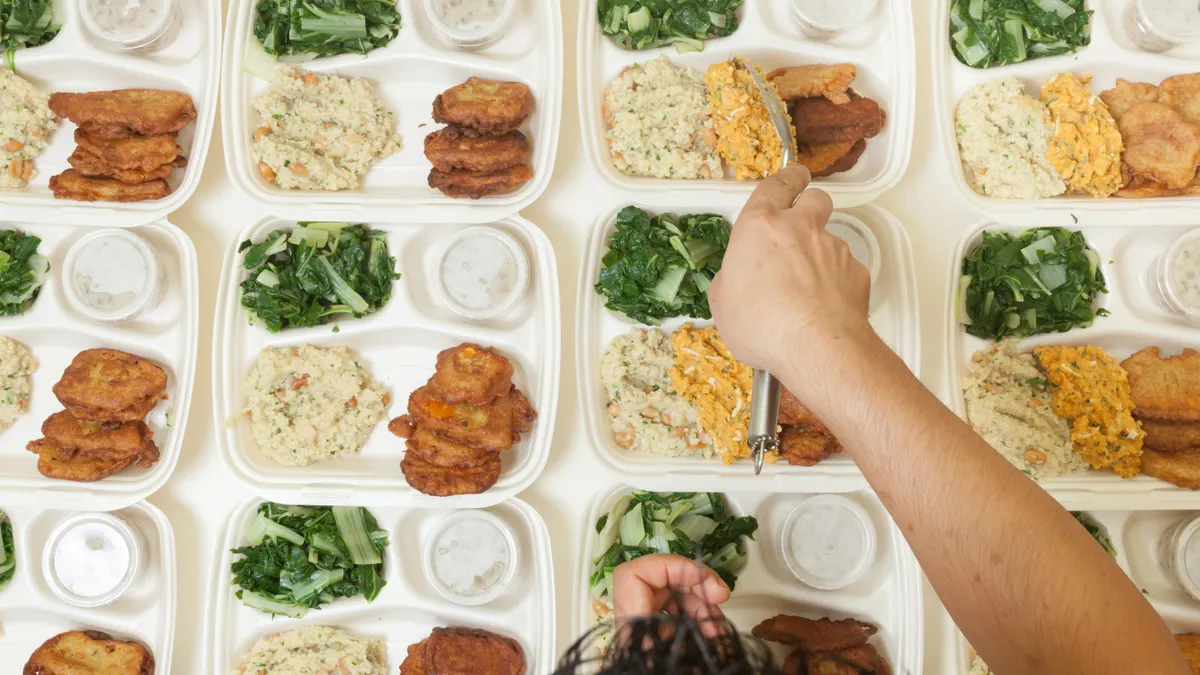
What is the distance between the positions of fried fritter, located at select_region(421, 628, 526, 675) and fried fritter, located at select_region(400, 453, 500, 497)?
65cm

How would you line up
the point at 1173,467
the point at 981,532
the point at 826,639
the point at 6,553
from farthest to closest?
the point at 6,553, the point at 1173,467, the point at 826,639, the point at 981,532

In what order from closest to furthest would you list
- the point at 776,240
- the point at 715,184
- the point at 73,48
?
the point at 776,240, the point at 715,184, the point at 73,48

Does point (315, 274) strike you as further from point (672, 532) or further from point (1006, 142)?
point (1006, 142)

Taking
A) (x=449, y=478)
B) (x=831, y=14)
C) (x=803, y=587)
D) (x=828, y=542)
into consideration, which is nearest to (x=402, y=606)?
(x=449, y=478)

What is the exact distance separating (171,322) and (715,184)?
8.26ft

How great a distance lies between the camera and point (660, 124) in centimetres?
314

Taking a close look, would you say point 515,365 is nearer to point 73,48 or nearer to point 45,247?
point 45,247

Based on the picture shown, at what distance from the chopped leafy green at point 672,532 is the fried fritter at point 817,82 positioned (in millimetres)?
1771

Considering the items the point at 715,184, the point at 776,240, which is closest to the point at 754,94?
the point at 715,184

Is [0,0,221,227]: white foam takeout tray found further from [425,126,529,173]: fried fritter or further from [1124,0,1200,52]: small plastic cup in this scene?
[1124,0,1200,52]: small plastic cup

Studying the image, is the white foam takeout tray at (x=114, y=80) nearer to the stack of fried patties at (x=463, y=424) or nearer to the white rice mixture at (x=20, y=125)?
the white rice mixture at (x=20, y=125)

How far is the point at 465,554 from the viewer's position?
3211mm

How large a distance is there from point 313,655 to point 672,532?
1675mm

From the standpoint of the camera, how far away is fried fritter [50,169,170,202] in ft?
10.3
